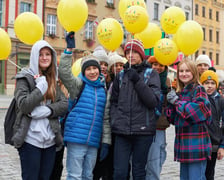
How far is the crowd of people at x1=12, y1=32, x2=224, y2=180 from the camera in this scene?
3006 mm

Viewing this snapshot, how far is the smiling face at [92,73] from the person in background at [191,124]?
0.84m

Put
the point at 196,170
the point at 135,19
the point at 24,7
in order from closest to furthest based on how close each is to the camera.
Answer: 1. the point at 196,170
2. the point at 135,19
3. the point at 24,7

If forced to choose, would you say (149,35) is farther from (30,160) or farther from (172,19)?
(30,160)

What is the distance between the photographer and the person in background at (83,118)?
335 centimetres

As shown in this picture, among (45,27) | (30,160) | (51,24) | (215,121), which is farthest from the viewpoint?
(51,24)

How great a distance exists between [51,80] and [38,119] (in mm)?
429

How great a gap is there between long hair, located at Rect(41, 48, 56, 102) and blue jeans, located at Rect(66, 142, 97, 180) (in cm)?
62

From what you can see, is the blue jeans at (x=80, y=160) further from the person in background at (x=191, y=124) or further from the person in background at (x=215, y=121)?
the person in background at (x=215, y=121)

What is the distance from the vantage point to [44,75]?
3225mm

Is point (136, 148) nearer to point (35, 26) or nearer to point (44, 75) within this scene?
point (44, 75)

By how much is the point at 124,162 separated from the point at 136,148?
0.19 meters

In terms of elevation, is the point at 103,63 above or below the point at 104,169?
above

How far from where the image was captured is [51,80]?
10.5ft

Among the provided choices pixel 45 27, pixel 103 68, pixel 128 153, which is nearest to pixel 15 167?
pixel 103 68
